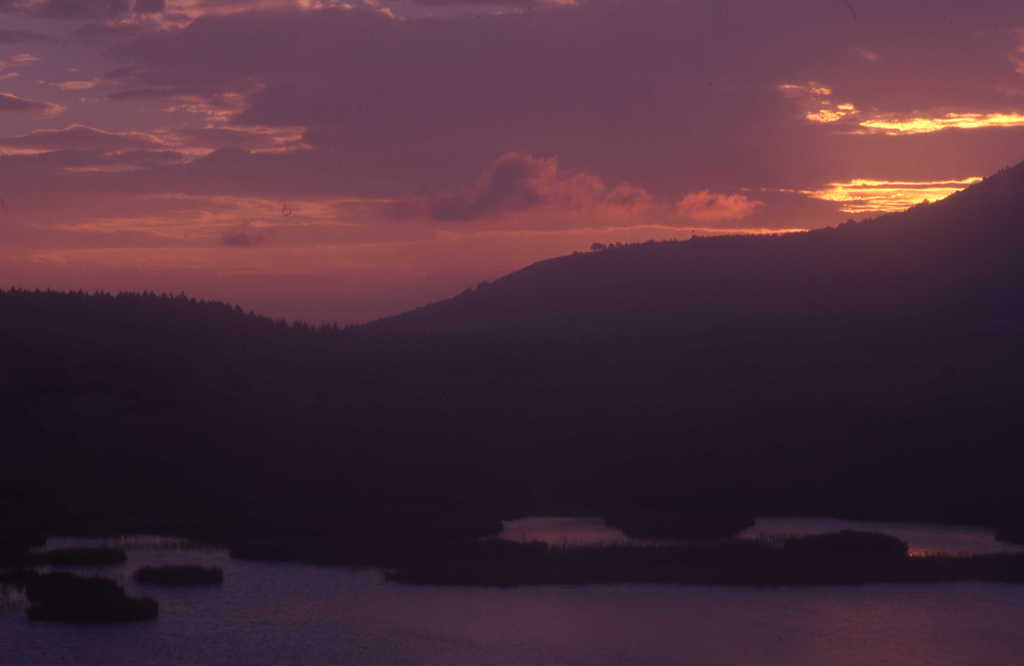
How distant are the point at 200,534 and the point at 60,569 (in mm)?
8586

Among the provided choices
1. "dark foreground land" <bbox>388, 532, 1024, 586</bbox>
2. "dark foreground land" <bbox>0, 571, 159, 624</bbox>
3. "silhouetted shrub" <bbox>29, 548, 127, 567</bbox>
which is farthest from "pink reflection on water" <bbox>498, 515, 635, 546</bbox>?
"dark foreground land" <bbox>0, 571, 159, 624</bbox>

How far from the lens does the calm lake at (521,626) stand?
28.2 m

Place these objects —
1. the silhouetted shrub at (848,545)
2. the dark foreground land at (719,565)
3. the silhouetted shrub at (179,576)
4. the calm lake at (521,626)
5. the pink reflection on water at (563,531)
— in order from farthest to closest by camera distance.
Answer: the pink reflection on water at (563,531)
the silhouetted shrub at (848,545)
the dark foreground land at (719,565)
the silhouetted shrub at (179,576)
the calm lake at (521,626)

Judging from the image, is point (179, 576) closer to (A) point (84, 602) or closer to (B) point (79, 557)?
(A) point (84, 602)

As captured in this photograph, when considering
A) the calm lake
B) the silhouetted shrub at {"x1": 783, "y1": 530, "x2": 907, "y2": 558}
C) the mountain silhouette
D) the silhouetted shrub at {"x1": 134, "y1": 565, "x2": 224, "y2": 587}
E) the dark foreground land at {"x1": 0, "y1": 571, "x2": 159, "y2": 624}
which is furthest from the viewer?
the mountain silhouette

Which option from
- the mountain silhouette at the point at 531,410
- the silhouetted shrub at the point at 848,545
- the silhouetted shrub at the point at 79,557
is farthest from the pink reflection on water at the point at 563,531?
the silhouetted shrub at the point at 79,557

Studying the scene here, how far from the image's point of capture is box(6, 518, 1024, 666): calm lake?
28.2 meters

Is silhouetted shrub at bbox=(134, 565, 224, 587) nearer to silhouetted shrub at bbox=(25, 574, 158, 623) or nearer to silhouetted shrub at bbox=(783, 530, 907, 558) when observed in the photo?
silhouetted shrub at bbox=(25, 574, 158, 623)

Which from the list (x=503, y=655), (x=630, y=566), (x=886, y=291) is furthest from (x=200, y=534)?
(x=886, y=291)

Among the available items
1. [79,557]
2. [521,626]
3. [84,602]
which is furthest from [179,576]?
[521,626]

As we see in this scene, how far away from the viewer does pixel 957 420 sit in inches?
2790

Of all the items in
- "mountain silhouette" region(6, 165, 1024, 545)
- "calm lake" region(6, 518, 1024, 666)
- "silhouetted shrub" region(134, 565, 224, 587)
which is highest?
"mountain silhouette" region(6, 165, 1024, 545)

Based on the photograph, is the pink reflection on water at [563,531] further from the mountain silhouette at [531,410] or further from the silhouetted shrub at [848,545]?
the silhouetted shrub at [848,545]

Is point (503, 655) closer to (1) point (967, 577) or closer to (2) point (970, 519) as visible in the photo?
(1) point (967, 577)
